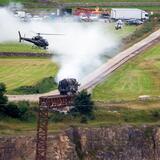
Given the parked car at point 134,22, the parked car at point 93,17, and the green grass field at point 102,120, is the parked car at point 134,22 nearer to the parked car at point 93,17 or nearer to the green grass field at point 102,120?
the parked car at point 93,17

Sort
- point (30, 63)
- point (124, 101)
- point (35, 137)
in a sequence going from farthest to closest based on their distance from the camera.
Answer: point (30, 63), point (124, 101), point (35, 137)

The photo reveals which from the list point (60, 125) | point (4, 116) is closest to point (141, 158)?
point (60, 125)

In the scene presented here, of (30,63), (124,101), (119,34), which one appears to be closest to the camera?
(124,101)

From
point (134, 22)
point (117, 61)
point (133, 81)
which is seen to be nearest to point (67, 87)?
point (133, 81)

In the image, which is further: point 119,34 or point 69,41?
point 119,34

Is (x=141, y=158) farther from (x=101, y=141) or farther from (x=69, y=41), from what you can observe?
(x=69, y=41)

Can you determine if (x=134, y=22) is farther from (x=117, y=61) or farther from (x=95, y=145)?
(x=95, y=145)
